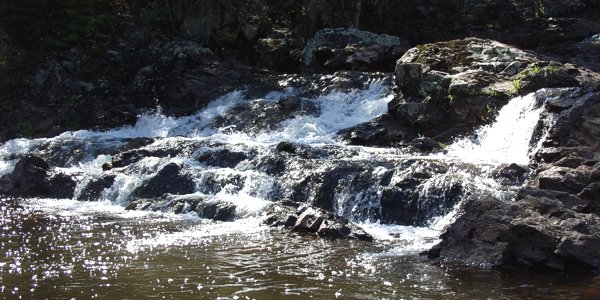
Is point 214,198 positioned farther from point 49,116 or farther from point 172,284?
point 49,116

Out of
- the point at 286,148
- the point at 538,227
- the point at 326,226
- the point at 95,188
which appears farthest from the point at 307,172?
the point at 538,227

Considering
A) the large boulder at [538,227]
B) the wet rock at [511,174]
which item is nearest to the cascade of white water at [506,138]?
the wet rock at [511,174]

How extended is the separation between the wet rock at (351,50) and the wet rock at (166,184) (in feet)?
32.9

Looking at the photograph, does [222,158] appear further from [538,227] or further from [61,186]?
[538,227]

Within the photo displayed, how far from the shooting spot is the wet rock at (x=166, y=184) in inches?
642

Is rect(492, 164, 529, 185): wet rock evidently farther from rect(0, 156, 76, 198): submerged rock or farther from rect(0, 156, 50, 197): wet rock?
rect(0, 156, 50, 197): wet rock

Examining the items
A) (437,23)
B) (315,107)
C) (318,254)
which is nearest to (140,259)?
(318,254)

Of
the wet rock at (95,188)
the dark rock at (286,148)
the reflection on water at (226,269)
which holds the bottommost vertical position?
the reflection on water at (226,269)

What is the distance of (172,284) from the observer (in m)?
8.23

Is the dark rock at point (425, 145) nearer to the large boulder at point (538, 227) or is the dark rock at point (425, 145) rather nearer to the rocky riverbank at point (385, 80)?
the rocky riverbank at point (385, 80)

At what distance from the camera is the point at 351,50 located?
24812 millimetres

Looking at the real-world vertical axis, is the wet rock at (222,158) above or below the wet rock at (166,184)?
above

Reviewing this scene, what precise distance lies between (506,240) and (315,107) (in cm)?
1306

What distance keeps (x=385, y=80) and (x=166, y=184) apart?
9.16m
